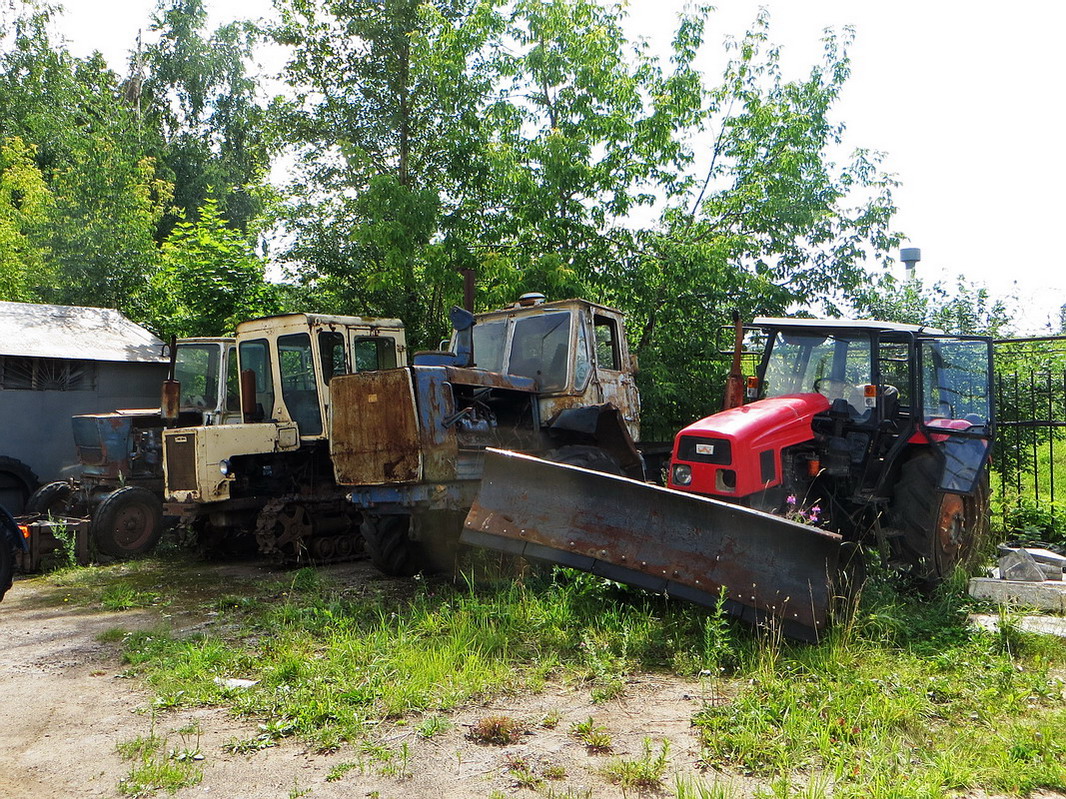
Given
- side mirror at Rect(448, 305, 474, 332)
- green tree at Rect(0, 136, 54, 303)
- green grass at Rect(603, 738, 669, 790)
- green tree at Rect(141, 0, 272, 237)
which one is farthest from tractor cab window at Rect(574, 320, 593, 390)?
green tree at Rect(141, 0, 272, 237)

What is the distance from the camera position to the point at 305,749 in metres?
4.03

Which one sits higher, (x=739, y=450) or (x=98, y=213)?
(x=98, y=213)

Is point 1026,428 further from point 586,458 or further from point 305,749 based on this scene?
point 305,749

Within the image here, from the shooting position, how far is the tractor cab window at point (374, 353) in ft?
31.7

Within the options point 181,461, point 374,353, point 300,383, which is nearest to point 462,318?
point 374,353

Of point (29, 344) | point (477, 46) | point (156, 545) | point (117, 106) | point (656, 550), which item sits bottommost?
point (156, 545)

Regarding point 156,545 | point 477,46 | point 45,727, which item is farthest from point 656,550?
point 477,46

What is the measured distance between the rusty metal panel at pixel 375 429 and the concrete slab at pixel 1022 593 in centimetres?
438

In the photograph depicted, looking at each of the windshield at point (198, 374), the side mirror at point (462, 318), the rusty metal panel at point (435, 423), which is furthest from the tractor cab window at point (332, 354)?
the rusty metal panel at point (435, 423)

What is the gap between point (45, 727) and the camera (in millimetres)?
4441

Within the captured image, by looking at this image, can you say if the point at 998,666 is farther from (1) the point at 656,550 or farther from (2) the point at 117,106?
(2) the point at 117,106

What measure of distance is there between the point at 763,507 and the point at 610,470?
57.0 inches

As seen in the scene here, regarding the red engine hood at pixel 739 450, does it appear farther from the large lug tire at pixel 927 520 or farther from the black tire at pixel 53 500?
the black tire at pixel 53 500

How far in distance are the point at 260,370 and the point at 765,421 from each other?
19.3 ft
